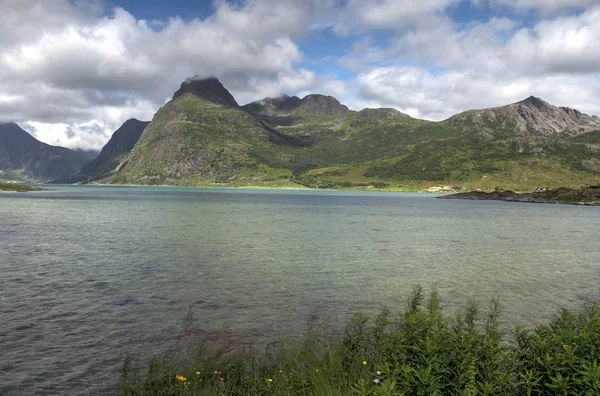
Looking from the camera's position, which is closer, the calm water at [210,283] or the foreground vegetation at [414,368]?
the foreground vegetation at [414,368]

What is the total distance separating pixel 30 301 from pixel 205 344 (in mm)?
16570

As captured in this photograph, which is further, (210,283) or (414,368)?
(210,283)

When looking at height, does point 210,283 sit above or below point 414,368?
below

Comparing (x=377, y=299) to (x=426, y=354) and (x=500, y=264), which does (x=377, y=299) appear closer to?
(x=426, y=354)

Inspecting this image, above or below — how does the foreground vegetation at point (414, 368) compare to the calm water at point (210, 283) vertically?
above

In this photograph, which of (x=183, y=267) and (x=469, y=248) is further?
(x=469, y=248)

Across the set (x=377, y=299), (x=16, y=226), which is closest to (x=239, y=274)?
(x=377, y=299)

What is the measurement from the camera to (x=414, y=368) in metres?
13.1

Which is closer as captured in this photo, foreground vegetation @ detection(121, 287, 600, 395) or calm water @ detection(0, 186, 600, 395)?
foreground vegetation @ detection(121, 287, 600, 395)

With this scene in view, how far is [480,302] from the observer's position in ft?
105

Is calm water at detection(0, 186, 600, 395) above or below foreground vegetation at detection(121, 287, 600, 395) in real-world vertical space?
below

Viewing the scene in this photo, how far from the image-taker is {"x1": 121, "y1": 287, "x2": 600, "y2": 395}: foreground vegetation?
38.7 ft

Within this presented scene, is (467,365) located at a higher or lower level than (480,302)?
higher

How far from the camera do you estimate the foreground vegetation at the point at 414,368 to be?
11.8m
